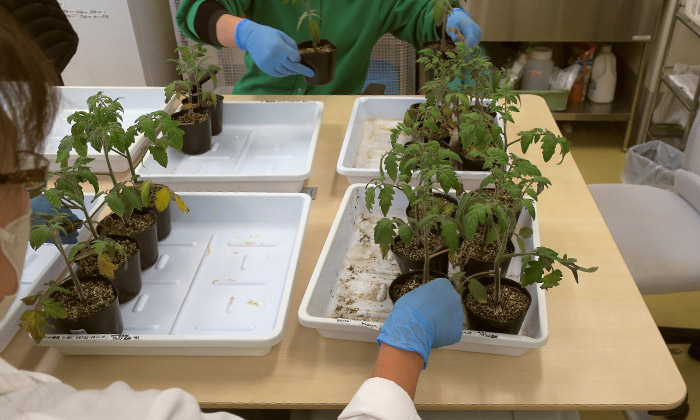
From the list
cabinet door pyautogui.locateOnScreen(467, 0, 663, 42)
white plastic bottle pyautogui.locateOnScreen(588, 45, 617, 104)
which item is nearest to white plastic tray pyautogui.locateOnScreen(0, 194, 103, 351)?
cabinet door pyautogui.locateOnScreen(467, 0, 663, 42)

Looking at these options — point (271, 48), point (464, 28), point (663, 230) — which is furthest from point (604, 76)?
point (271, 48)

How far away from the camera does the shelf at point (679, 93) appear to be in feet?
8.39

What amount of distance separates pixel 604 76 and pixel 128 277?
298 centimetres

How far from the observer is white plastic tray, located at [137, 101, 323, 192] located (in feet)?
4.87

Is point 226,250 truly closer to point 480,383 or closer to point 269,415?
point 269,415

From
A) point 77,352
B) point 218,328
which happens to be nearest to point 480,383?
point 218,328

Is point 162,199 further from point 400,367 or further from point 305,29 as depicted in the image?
point 305,29

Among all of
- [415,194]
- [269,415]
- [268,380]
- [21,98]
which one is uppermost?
[21,98]

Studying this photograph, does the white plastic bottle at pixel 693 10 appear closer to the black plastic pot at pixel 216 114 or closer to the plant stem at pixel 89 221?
the black plastic pot at pixel 216 114

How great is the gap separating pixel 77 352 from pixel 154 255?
29cm

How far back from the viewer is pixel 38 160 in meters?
0.66

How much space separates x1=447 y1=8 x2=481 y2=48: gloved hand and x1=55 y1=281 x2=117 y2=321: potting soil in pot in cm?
141

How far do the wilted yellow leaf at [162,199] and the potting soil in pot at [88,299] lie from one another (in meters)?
0.21

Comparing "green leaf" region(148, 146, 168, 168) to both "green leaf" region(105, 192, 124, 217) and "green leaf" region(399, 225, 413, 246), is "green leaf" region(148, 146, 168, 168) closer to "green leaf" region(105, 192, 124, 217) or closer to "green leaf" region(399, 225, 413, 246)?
"green leaf" region(105, 192, 124, 217)
